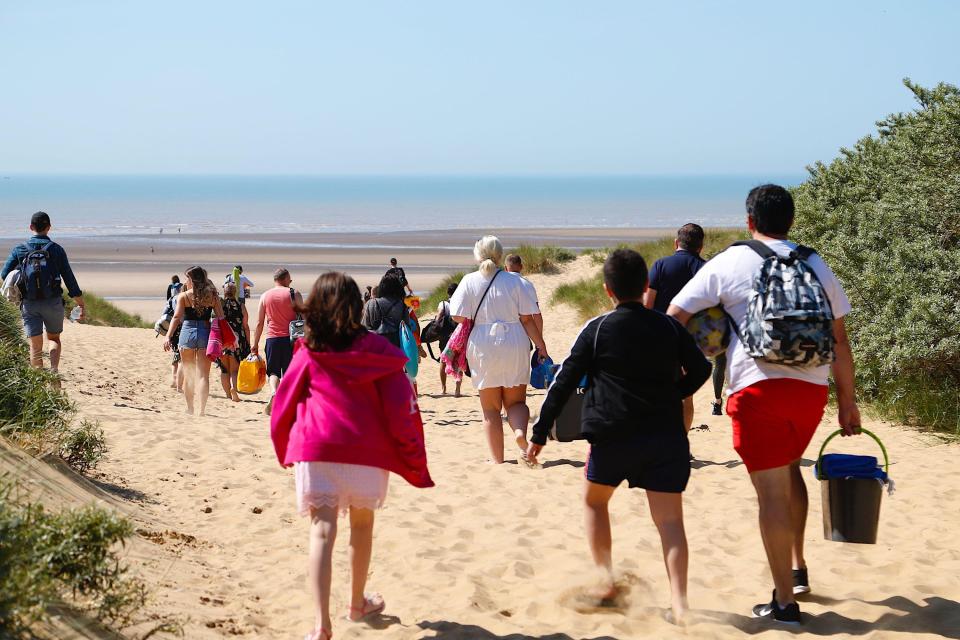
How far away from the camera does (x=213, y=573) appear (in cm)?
518

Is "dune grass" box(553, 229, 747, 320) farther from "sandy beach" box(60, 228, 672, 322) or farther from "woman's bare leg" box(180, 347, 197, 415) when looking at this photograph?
"sandy beach" box(60, 228, 672, 322)

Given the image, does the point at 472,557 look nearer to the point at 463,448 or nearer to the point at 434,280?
the point at 463,448

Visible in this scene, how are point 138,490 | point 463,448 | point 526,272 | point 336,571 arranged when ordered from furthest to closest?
1. point 526,272
2. point 463,448
3. point 138,490
4. point 336,571

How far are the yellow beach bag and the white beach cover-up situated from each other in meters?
4.06

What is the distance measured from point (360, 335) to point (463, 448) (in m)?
5.03

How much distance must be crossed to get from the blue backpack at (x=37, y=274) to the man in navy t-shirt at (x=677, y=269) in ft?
18.8

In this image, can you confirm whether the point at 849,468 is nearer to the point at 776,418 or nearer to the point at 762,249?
the point at 776,418

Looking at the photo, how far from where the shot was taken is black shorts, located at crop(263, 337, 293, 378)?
10.7m

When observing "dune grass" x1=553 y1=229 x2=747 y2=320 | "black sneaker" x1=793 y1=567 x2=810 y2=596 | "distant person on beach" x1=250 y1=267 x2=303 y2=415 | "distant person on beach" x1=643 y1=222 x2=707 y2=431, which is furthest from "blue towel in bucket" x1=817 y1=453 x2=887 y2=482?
"dune grass" x1=553 y1=229 x2=747 y2=320

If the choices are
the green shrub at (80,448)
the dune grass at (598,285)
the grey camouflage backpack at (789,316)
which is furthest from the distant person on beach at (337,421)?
the dune grass at (598,285)

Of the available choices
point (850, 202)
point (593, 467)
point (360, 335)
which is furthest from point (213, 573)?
point (850, 202)

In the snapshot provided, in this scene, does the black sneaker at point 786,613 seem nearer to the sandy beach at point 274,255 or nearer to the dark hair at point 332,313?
the dark hair at point 332,313

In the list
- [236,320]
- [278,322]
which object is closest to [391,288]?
[278,322]

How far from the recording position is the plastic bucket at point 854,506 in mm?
4703
